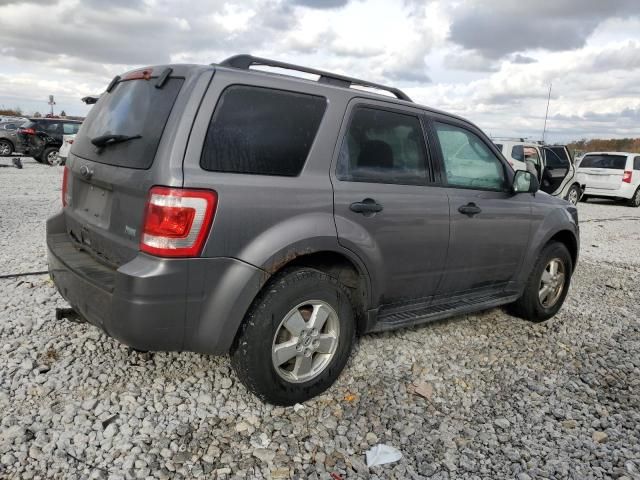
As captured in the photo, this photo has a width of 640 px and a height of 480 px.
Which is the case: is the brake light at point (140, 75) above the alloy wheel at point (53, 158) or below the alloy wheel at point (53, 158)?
above

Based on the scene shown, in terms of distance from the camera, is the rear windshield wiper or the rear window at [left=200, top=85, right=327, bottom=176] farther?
the rear windshield wiper

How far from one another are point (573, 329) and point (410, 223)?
2.31m

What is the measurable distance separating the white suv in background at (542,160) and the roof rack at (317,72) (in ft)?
31.5

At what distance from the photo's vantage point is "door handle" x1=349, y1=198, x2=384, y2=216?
10.1 feet

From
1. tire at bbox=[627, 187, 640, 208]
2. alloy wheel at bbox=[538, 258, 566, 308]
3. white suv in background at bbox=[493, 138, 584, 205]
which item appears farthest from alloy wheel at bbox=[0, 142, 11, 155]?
tire at bbox=[627, 187, 640, 208]

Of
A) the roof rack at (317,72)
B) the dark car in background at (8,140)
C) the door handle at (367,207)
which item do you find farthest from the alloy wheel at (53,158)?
the door handle at (367,207)

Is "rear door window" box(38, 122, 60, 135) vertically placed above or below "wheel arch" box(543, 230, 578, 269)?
above

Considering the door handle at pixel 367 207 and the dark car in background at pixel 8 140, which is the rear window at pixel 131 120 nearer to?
the door handle at pixel 367 207

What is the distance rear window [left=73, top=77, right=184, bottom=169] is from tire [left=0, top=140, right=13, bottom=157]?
19880mm

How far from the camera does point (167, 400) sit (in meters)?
3.04

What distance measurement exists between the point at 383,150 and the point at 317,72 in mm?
642

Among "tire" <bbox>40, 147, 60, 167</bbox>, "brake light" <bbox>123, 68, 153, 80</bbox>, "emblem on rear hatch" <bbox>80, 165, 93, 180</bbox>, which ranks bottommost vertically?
"tire" <bbox>40, 147, 60, 167</bbox>

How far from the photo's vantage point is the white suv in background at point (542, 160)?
13.1 meters

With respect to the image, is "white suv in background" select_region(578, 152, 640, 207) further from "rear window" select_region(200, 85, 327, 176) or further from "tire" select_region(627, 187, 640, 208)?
"rear window" select_region(200, 85, 327, 176)
